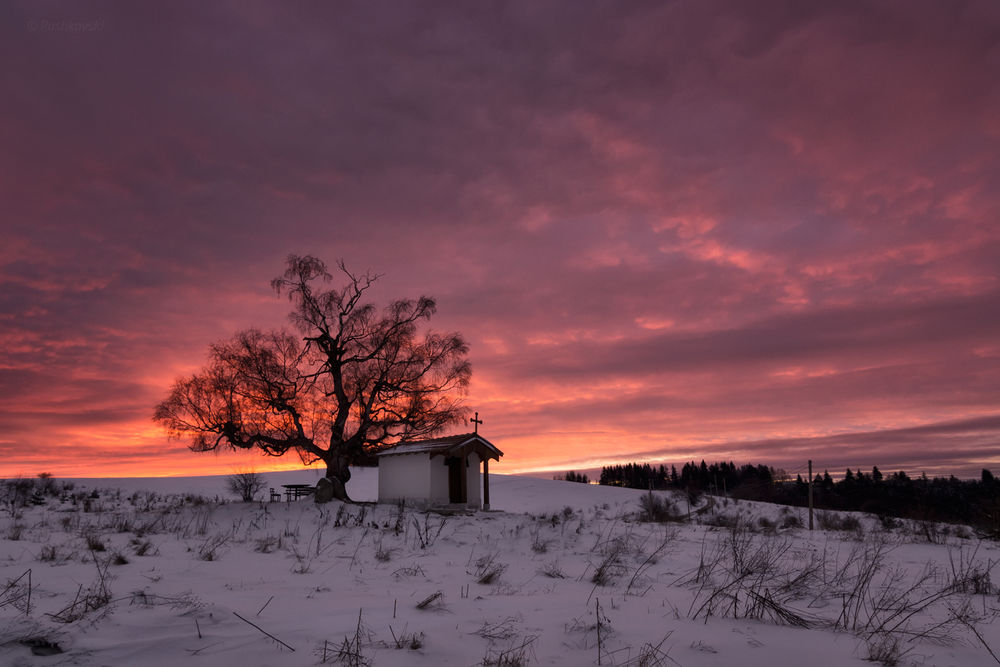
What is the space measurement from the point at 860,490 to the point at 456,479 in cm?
7239

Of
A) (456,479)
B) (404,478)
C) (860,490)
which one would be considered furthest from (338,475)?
(860,490)

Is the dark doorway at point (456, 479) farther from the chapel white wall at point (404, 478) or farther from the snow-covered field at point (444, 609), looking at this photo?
the snow-covered field at point (444, 609)

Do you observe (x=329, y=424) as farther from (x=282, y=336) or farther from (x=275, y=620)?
(x=275, y=620)

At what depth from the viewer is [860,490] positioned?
77.1 m

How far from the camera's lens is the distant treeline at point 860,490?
23922 millimetres

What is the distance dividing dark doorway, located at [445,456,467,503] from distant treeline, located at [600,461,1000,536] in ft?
59.8

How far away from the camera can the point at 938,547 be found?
1384cm

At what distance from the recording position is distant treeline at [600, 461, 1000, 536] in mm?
23922

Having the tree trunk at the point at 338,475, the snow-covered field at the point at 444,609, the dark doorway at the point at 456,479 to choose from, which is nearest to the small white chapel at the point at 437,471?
the dark doorway at the point at 456,479

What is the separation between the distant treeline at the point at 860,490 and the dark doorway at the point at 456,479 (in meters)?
18.2

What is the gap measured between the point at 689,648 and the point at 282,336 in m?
22.2

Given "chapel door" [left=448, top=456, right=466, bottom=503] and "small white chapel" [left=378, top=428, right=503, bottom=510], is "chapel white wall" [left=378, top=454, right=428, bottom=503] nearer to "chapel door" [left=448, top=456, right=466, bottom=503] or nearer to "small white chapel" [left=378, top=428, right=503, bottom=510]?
"small white chapel" [left=378, top=428, right=503, bottom=510]

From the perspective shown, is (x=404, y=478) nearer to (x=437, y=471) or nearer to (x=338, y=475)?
(x=437, y=471)

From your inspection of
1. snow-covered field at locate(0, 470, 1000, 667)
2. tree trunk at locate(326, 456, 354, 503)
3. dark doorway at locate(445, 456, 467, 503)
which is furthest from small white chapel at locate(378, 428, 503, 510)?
snow-covered field at locate(0, 470, 1000, 667)
